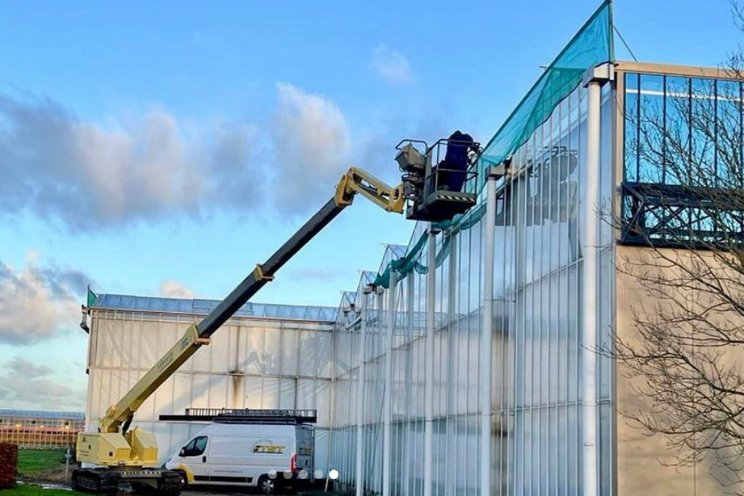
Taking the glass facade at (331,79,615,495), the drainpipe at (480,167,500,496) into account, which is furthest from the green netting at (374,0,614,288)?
the drainpipe at (480,167,500,496)

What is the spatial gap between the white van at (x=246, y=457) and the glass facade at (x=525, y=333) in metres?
8.88

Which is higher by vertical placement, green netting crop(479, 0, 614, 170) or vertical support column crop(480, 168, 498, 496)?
green netting crop(479, 0, 614, 170)

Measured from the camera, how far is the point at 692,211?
12859mm

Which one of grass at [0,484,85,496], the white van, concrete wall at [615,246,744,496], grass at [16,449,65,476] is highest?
concrete wall at [615,246,744,496]

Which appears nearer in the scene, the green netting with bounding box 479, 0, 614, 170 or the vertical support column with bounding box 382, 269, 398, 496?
the green netting with bounding box 479, 0, 614, 170

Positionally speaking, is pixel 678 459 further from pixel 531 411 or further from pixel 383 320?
pixel 383 320

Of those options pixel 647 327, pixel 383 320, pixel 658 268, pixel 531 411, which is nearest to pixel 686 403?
pixel 647 327

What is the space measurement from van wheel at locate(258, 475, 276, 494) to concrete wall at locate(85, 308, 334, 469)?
8.27 m

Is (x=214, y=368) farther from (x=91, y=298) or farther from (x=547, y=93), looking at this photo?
(x=547, y=93)

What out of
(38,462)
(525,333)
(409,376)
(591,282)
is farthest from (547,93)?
(38,462)

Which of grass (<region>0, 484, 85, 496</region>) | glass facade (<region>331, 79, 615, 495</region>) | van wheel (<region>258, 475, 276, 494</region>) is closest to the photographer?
glass facade (<region>331, 79, 615, 495</region>)

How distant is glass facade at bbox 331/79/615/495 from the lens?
14.2 metres

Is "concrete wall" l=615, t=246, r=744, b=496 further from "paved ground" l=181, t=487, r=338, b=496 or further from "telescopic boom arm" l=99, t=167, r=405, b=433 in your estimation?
"paved ground" l=181, t=487, r=338, b=496

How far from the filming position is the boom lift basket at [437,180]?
1789 cm
